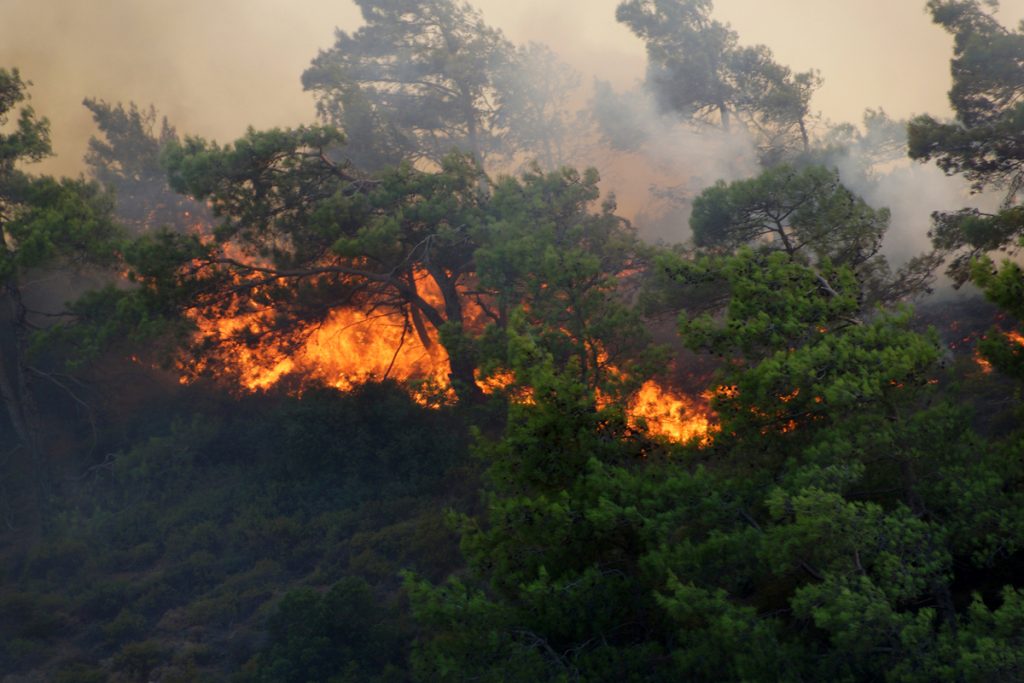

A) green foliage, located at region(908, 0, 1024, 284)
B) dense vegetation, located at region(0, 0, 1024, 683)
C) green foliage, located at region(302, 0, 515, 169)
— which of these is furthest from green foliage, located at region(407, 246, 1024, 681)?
green foliage, located at region(302, 0, 515, 169)

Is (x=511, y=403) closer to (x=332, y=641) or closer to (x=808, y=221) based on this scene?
(x=332, y=641)

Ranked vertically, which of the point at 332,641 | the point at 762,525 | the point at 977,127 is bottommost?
the point at 332,641

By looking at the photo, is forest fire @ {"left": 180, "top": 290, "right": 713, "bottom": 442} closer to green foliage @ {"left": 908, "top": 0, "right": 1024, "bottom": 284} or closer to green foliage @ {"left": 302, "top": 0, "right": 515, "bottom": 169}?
green foliage @ {"left": 908, "top": 0, "right": 1024, "bottom": 284}

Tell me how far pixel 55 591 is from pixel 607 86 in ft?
107

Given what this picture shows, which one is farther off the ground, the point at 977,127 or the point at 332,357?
the point at 332,357

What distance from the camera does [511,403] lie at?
1254 centimetres

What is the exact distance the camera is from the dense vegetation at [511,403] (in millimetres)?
9703

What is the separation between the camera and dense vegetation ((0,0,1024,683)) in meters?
9.70

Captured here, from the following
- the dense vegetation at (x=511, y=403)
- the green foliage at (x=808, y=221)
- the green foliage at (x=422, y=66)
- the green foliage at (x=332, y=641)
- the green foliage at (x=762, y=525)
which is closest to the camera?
the green foliage at (x=762, y=525)

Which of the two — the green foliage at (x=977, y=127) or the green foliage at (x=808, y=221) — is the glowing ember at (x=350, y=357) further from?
the green foliage at (x=977, y=127)

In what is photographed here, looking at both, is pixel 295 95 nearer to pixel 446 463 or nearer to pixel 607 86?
pixel 607 86

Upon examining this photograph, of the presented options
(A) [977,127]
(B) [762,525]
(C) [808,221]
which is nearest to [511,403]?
(B) [762,525]

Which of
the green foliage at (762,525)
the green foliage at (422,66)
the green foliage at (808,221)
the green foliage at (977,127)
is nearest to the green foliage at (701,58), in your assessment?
the green foliage at (422,66)

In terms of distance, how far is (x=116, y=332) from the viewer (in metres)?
24.9
